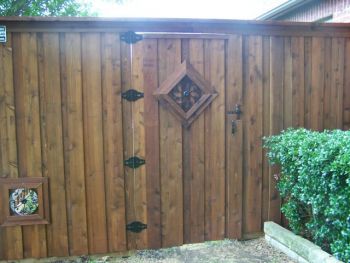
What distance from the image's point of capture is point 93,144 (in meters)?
3.47

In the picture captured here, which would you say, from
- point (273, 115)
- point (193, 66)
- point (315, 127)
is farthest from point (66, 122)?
point (315, 127)

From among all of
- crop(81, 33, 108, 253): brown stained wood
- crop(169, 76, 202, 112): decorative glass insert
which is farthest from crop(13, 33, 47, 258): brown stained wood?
crop(169, 76, 202, 112): decorative glass insert

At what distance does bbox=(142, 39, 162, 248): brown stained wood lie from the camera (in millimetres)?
3504

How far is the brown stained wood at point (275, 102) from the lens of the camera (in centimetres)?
382

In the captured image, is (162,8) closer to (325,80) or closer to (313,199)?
(325,80)

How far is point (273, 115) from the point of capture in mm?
3873

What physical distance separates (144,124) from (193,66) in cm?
73

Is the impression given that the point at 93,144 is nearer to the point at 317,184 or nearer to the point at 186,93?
the point at 186,93

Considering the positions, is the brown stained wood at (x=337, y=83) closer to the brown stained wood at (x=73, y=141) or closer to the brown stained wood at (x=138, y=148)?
the brown stained wood at (x=138, y=148)

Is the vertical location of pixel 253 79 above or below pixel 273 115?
above

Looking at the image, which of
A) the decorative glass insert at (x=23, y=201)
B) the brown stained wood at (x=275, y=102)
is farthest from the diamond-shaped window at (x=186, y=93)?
the decorative glass insert at (x=23, y=201)

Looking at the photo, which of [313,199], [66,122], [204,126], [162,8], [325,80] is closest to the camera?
[313,199]

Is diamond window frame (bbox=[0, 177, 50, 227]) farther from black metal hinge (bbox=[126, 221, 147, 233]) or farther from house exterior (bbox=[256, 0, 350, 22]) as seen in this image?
house exterior (bbox=[256, 0, 350, 22])

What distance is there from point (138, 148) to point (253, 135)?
119cm
